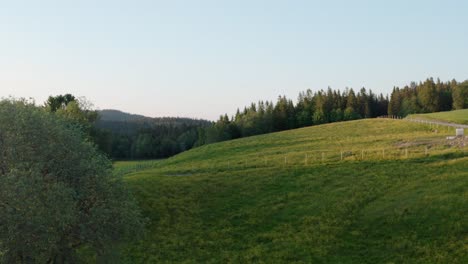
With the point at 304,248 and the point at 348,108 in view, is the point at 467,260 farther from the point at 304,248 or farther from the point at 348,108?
the point at 348,108

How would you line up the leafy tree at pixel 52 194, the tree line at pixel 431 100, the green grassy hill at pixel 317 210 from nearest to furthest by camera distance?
1. the leafy tree at pixel 52 194
2. the green grassy hill at pixel 317 210
3. the tree line at pixel 431 100

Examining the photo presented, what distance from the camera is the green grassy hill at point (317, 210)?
3294cm

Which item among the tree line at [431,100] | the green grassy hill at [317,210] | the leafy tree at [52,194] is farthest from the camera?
the tree line at [431,100]

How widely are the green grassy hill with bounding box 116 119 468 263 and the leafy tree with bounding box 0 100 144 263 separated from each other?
8.30m

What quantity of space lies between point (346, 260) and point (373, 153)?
35.3m

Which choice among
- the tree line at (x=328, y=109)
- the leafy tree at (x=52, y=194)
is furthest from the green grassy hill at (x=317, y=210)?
the tree line at (x=328, y=109)

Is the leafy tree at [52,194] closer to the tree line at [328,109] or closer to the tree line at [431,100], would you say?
the tree line at [328,109]

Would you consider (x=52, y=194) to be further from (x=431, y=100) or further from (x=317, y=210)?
(x=431, y=100)

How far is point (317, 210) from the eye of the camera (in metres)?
41.7

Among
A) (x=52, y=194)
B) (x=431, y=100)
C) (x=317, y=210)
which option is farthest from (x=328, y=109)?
(x=52, y=194)

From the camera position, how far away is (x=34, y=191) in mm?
23266

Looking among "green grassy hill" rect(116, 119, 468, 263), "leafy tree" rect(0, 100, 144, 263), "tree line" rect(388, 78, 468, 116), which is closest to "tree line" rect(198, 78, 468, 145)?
"tree line" rect(388, 78, 468, 116)

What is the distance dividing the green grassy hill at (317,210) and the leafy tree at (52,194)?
830 cm

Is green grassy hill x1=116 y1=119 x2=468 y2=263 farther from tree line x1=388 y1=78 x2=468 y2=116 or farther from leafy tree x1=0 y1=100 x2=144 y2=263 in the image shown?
tree line x1=388 y1=78 x2=468 y2=116
